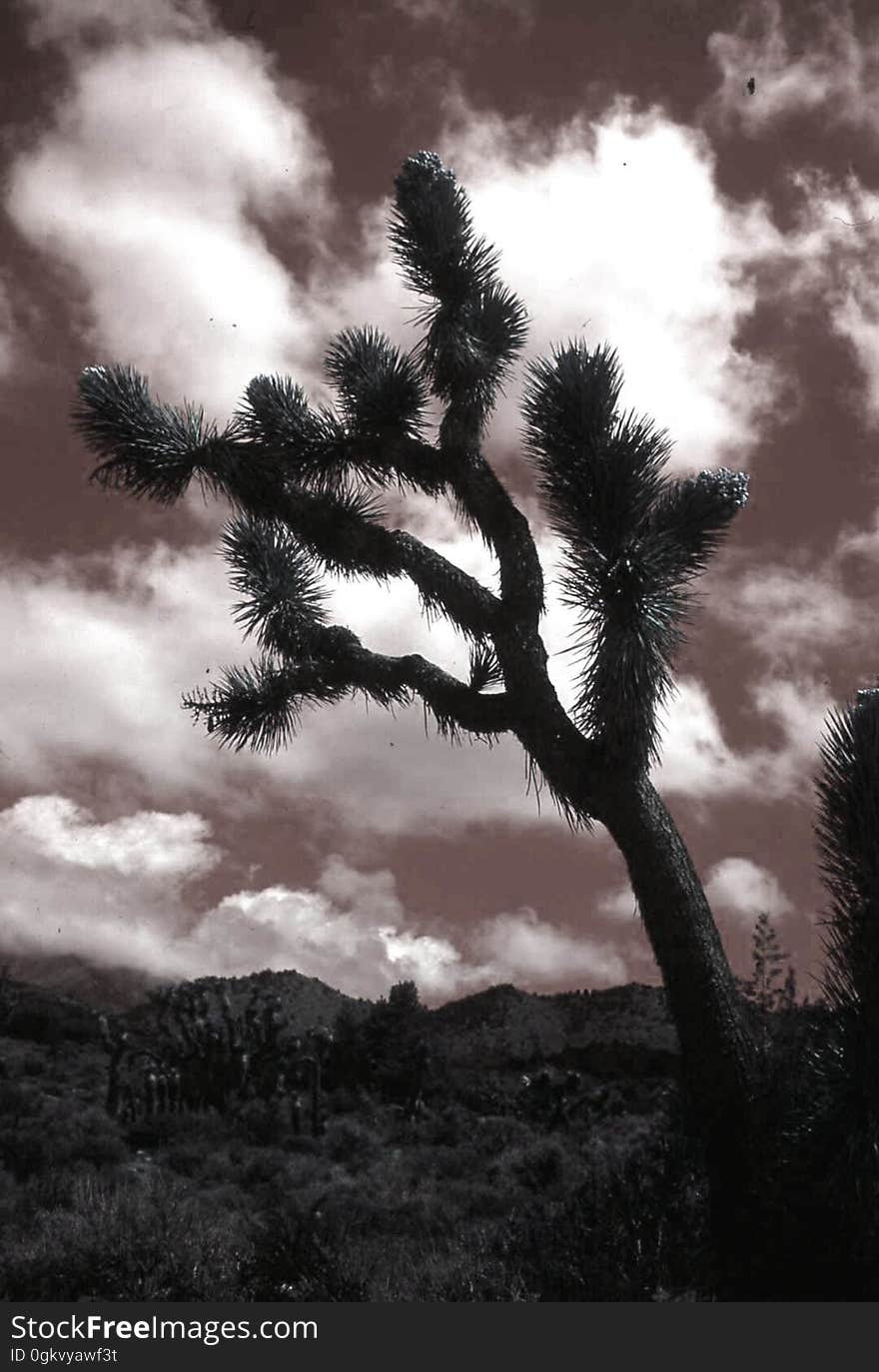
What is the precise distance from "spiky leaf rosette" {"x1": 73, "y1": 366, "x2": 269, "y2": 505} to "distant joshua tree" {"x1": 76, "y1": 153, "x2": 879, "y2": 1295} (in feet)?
0.05

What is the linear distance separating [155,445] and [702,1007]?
5480 millimetres

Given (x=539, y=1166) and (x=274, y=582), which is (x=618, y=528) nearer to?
(x=274, y=582)

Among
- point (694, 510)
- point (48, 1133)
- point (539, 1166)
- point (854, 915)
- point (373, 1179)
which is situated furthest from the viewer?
point (48, 1133)

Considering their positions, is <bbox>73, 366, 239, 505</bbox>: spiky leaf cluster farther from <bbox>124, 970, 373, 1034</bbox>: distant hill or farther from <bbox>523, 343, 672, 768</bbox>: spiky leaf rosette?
<bbox>124, 970, 373, 1034</bbox>: distant hill

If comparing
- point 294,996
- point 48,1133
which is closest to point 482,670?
point 48,1133

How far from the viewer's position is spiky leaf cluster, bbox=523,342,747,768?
22.0 feet

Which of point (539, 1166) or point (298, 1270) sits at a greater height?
point (539, 1166)

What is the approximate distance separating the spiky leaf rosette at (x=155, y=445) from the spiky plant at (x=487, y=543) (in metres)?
0.02

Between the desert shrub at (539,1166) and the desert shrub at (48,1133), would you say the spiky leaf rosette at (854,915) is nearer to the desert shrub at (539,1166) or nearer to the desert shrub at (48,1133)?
the desert shrub at (539,1166)

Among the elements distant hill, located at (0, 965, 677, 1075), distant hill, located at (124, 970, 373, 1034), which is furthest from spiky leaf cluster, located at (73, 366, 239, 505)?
distant hill, located at (124, 970, 373, 1034)

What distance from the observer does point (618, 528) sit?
6996 mm

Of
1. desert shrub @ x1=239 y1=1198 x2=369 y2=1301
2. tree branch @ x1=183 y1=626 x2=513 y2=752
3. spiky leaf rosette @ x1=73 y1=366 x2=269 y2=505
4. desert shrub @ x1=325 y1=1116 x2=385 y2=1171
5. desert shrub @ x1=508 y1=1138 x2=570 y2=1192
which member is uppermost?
spiky leaf rosette @ x1=73 y1=366 x2=269 y2=505

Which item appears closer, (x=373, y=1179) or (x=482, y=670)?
(x=482, y=670)

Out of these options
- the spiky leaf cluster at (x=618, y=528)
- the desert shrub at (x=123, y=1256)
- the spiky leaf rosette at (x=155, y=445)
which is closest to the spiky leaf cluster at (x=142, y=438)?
the spiky leaf rosette at (x=155, y=445)
